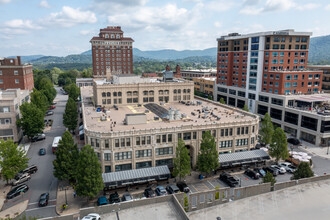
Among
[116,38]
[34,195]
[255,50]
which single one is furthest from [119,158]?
[116,38]

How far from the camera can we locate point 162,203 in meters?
28.4

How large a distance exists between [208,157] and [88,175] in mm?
26791

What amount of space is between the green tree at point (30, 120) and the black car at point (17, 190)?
3412cm

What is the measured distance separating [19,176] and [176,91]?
211 feet

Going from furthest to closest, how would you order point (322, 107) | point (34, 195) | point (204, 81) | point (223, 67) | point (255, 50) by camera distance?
point (204, 81), point (223, 67), point (255, 50), point (322, 107), point (34, 195)

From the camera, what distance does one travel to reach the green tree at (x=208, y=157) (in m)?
58.3

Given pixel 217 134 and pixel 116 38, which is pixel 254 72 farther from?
pixel 116 38

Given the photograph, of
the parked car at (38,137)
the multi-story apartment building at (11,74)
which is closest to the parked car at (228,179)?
the parked car at (38,137)

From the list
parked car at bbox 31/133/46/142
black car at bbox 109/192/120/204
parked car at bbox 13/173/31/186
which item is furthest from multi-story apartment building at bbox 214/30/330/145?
parked car at bbox 31/133/46/142

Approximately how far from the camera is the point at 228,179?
5825cm

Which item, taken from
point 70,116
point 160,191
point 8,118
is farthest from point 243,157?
point 8,118

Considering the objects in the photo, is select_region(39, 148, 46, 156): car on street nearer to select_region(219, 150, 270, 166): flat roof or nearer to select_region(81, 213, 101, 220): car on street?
select_region(219, 150, 270, 166): flat roof

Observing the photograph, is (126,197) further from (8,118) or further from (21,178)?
(8,118)

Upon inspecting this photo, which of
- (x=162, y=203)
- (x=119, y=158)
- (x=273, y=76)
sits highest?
(x=273, y=76)
